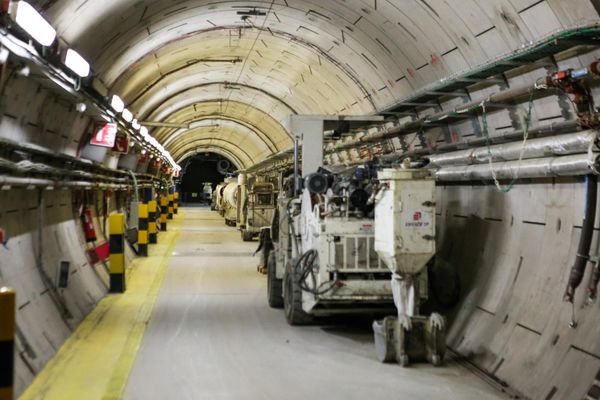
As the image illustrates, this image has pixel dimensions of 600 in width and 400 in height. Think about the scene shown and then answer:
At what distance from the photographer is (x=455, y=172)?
826cm

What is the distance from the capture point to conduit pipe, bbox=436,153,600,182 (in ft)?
18.1

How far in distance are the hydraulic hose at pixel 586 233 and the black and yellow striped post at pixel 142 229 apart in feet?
38.5

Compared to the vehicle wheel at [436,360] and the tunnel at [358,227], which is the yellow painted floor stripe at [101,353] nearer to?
the tunnel at [358,227]

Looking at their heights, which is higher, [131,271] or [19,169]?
[19,169]

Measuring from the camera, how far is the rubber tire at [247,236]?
21.1 m

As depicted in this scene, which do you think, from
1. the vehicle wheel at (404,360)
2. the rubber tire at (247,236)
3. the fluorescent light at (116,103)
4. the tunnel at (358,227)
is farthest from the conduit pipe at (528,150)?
the rubber tire at (247,236)

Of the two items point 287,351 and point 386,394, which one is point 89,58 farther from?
point 386,394

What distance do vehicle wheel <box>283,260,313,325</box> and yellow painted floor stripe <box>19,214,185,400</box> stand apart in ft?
5.92

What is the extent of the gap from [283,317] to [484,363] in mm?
3277

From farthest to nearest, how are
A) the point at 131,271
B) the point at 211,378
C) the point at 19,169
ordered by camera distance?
the point at 131,271
the point at 19,169
the point at 211,378

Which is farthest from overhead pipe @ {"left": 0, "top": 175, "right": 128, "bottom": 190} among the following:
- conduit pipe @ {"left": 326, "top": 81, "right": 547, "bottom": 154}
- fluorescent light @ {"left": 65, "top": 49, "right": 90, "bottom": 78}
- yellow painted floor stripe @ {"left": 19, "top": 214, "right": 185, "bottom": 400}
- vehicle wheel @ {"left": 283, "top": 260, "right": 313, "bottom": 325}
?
conduit pipe @ {"left": 326, "top": 81, "right": 547, "bottom": 154}

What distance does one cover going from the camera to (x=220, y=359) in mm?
6938

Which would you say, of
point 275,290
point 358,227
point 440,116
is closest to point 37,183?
point 275,290

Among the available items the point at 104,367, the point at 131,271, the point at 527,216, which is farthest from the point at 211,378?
the point at 131,271
